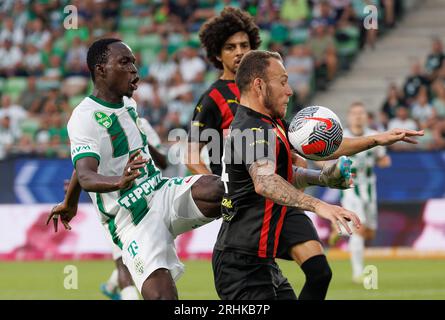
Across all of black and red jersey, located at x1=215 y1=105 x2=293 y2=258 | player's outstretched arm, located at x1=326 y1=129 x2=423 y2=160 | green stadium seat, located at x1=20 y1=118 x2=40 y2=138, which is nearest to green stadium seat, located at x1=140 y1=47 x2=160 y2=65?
green stadium seat, located at x1=20 y1=118 x2=40 y2=138

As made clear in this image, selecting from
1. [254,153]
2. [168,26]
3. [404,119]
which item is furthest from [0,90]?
[254,153]

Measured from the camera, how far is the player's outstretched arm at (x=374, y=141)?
7180 millimetres

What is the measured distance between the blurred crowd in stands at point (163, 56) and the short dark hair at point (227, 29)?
9.03 meters

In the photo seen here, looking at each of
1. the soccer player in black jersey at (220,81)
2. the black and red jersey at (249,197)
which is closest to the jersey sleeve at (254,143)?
the black and red jersey at (249,197)

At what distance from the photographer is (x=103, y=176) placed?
745 centimetres

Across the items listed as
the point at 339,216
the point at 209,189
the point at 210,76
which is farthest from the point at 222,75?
the point at 210,76

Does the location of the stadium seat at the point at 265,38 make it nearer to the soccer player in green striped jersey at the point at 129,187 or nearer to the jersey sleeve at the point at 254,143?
the soccer player in green striped jersey at the point at 129,187

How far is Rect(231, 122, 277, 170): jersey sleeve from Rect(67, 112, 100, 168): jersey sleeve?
1268mm

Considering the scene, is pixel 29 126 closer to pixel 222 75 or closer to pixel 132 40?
pixel 132 40

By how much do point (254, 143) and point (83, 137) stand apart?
60.9 inches

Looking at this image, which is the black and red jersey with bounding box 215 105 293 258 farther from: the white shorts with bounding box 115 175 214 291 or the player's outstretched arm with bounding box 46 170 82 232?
the player's outstretched arm with bounding box 46 170 82 232

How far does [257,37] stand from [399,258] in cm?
800

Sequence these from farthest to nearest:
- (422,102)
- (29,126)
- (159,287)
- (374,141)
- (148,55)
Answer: (148,55), (29,126), (422,102), (159,287), (374,141)
